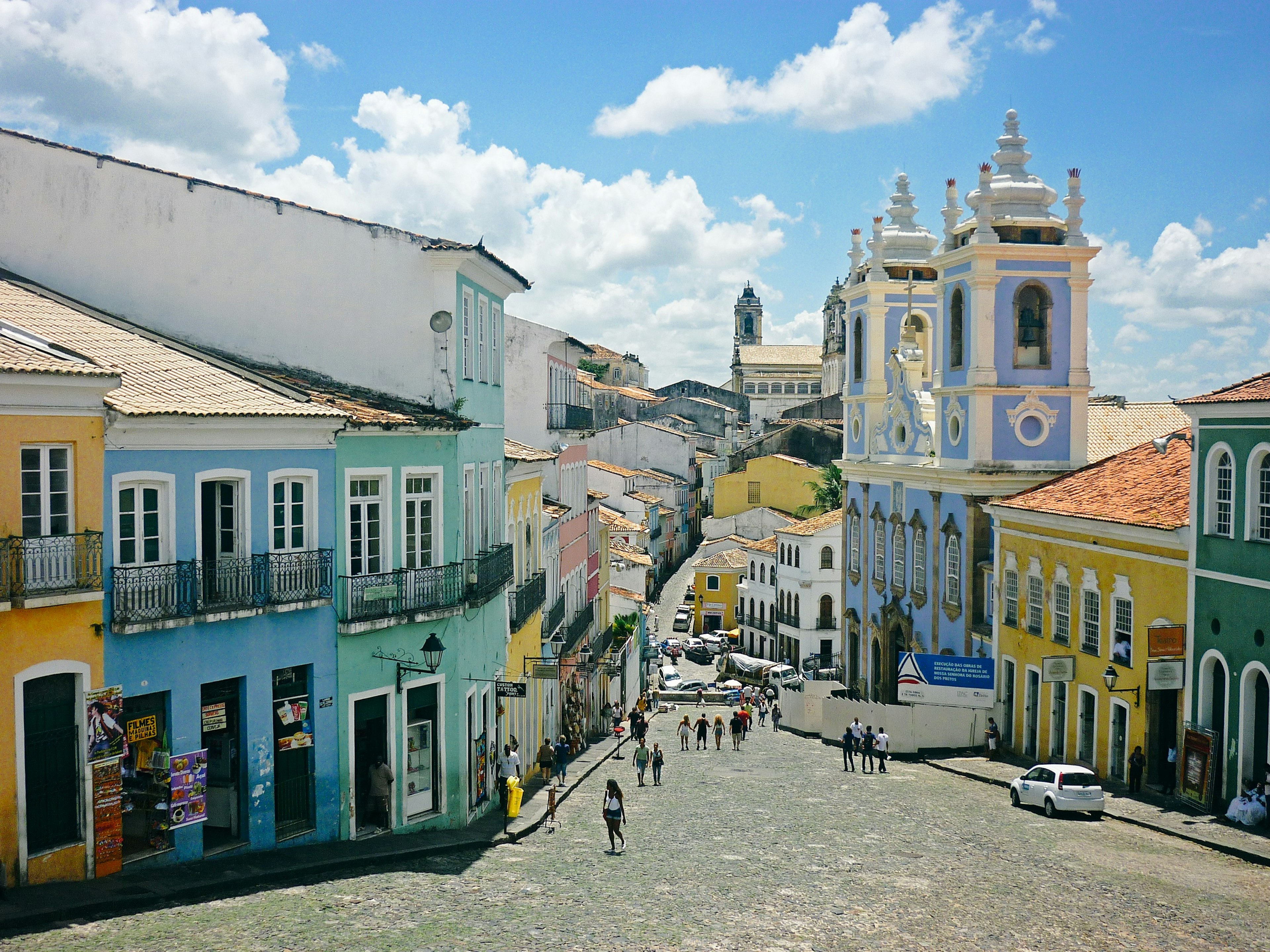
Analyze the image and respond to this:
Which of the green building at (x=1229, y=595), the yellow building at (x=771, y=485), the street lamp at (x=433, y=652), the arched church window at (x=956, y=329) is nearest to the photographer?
the street lamp at (x=433, y=652)

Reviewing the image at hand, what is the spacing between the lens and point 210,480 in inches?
680

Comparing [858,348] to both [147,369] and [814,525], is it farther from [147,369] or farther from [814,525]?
[147,369]

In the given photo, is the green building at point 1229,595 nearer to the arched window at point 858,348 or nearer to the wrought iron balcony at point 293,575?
the wrought iron balcony at point 293,575

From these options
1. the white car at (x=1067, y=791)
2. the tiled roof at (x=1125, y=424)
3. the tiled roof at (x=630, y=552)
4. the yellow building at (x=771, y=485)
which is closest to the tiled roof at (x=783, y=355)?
the yellow building at (x=771, y=485)

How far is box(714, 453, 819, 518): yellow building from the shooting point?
87.8m

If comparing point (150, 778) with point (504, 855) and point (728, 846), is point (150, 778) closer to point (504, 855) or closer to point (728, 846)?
point (504, 855)

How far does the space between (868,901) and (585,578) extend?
2632 centimetres

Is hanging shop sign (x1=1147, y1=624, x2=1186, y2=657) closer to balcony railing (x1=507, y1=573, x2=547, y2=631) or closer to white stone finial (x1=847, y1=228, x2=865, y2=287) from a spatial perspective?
balcony railing (x1=507, y1=573, x2=547, y2=631)

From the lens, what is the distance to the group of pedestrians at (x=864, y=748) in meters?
30.8

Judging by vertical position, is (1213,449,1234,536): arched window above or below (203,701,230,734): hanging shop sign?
above

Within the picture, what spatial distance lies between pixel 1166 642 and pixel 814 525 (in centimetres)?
4259

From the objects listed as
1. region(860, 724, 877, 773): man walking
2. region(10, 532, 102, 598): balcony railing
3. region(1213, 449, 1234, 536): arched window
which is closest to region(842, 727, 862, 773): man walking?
region(860, 724, 877, 773): man walking

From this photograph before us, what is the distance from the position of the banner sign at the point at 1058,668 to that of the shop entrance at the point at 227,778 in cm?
1818

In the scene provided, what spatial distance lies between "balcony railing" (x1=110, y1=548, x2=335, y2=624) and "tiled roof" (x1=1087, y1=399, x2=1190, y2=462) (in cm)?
2842
